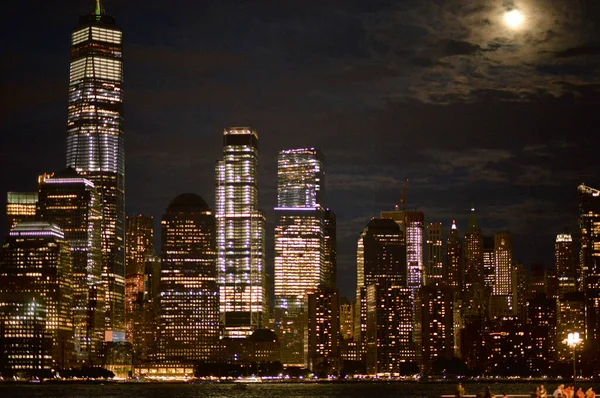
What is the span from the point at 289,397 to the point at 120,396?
3078cm

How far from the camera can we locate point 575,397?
56.3 meters

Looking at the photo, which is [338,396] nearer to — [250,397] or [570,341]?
[250,397]

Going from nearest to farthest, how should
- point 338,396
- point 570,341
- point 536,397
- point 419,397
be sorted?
point 536,397 → point 570,341 → point 419,397 → point 338,396

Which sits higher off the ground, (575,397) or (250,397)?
(575,397)

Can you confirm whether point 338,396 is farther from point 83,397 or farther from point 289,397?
point 83,397

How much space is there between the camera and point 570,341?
2522 inches

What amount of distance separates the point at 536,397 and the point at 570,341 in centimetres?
991

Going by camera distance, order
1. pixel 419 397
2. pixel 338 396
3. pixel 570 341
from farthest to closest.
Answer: pixel 338 396 → pixel 419 397 → pixel 570 341

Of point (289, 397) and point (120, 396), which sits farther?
point (120, 396)

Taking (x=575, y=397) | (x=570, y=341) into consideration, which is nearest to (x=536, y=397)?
(x=575, y=397)

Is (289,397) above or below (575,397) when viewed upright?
below

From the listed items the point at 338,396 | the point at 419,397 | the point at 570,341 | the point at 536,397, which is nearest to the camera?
the point at 536,397

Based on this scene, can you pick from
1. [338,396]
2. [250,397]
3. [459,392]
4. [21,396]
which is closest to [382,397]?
[338,396]

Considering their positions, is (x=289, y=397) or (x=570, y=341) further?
(x=289, y=397)
